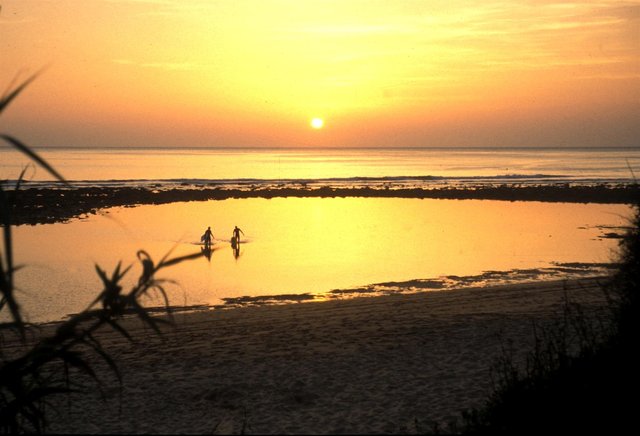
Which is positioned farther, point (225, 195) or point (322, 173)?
point (322, 173)

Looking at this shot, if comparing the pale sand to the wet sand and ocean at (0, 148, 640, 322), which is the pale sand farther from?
the wet sand

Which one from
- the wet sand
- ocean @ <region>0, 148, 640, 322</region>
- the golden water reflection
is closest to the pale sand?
ocean @ <region>0, 148, 640, 322</region>

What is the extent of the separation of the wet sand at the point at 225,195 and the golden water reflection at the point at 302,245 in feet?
10.2

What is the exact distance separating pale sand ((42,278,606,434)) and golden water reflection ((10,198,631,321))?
2278 millimetres

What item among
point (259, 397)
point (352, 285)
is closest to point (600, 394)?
point (259, 397)

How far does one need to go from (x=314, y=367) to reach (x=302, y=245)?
1631 centimetres

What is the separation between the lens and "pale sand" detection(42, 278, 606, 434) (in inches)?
343

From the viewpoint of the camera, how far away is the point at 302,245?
27.1m

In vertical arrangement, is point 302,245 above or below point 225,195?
below

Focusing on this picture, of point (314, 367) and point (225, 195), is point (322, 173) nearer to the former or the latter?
point (225, 195)

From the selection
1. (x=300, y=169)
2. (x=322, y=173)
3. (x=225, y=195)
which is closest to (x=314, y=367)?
(x=225, y=195)

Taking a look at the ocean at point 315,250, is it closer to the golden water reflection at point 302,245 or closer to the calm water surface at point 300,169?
the golden water reflection at point 302,245

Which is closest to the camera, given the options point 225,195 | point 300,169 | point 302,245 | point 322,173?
point 302,245

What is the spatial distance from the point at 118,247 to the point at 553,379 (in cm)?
2163
